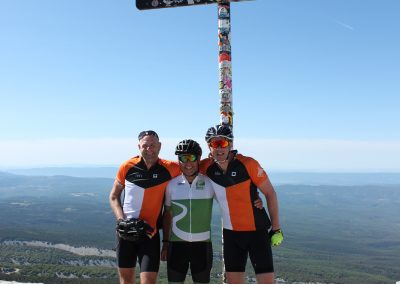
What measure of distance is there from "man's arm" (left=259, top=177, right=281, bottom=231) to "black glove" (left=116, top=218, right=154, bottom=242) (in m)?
1.91

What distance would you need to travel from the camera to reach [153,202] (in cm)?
617

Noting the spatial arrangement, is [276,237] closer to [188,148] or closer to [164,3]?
[188,148]

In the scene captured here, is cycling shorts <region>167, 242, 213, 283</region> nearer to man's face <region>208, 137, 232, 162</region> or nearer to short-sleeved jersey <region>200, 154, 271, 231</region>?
short-sleeved jersey <region>200, 154, 271, 231</region>

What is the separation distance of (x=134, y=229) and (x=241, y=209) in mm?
1700

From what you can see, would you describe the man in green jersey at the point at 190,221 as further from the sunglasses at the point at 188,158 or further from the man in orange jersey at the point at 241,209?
the man in orange jersey at the point at 241,209

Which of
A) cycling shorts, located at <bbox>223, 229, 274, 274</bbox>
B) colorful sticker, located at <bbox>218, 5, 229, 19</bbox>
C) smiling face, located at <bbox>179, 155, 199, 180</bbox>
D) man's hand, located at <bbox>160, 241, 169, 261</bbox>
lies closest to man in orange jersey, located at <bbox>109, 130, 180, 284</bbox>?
man's hand, located at <bbox>160, 241, 169, 261</bbox>

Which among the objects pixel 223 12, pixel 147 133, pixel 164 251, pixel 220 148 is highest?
pixel 223 12

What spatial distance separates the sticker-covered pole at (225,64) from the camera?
257 inches

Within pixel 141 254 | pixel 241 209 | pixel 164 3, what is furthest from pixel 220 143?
pixel 164 3

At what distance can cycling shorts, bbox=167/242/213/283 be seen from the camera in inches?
233

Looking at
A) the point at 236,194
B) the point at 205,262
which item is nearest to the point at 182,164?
the point at 236,194

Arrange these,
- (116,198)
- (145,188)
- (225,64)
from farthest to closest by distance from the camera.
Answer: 1. (225,64)
2. (116,198)
3. (145,188)

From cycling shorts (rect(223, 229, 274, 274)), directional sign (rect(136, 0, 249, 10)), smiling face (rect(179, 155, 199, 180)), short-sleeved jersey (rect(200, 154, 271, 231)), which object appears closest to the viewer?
cycling shorts (rect(223, 229, 274, 274))

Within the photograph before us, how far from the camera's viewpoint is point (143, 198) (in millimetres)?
6168
